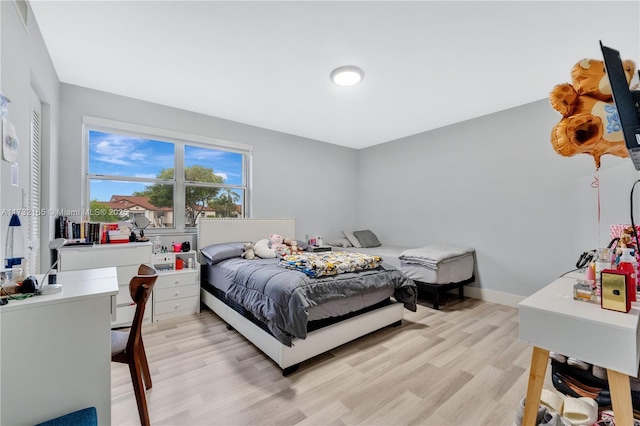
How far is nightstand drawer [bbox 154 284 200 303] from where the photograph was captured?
299cm

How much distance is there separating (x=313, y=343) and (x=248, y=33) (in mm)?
2465

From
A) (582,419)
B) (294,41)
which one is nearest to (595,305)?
(582,419)

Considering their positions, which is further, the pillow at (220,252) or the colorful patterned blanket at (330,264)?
the pillow at (220,252)

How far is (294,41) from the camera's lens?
215cm

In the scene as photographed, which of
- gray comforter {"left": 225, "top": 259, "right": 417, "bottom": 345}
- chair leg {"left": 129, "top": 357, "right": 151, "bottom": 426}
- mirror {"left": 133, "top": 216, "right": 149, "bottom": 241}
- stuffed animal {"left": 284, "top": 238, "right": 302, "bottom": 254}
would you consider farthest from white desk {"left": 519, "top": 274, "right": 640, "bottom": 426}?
mirror {"left": 133, "top": 216, "right": 149, "bottom": 241}

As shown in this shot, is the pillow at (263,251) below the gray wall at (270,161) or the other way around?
below

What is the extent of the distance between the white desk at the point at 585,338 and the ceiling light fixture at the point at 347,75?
7.49 feet

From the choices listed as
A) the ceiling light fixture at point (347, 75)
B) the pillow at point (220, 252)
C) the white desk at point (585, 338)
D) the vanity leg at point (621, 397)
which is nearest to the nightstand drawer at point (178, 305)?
the pillow at point (220, 252)

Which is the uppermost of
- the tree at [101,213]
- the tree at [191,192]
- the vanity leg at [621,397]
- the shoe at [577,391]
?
the tree at [191,192]

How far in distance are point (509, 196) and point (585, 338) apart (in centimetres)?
301

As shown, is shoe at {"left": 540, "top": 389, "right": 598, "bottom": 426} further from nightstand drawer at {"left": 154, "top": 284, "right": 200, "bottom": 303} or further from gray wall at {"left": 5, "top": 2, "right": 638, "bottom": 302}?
nightstand drawer at {"left": 154, "top": 284, "right": 200, "bottom": 303}

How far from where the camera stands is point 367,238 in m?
4.90

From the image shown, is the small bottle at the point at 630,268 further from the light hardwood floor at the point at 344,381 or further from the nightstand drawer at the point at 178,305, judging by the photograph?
the nightstand drawer at the point at 178,305

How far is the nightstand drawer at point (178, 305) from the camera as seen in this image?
2.98 metres
